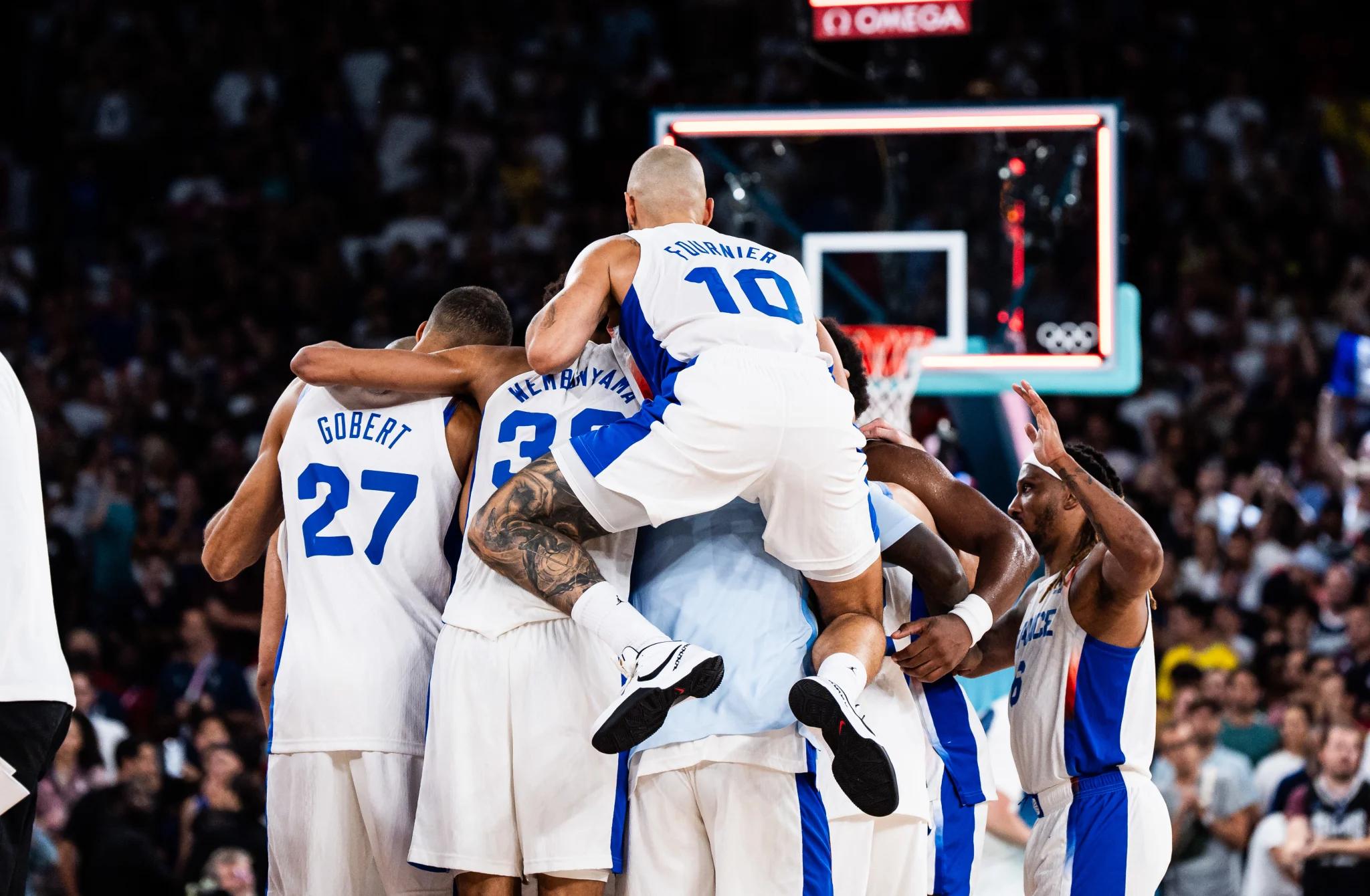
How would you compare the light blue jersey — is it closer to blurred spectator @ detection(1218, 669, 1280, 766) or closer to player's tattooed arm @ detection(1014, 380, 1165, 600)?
player's tattooed arm @ detection(1014, 380, 1165, 600)

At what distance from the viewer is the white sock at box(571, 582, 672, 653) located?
4254mm

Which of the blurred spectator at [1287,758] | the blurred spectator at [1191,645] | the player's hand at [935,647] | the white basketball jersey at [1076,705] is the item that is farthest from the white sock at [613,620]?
the blurred spectator at [1191,645]

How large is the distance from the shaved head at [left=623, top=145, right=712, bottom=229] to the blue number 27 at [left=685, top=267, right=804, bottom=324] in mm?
442

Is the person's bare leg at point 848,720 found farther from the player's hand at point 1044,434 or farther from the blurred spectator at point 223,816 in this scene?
the blurred spectator at point 223,816

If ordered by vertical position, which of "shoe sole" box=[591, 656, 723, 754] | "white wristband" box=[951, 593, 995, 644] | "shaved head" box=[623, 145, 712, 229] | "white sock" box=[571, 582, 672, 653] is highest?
"shaved head" box=[623, 145, 712, 229]

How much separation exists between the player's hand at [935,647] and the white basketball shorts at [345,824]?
1474 millimetres

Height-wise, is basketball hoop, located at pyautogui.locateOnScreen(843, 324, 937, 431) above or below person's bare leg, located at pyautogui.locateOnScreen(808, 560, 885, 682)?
above

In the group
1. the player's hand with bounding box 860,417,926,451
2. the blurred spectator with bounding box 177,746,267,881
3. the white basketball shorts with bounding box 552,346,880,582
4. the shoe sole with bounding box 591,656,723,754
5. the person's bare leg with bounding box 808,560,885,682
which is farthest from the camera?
the blurred spectator with bounding box 177,746,267,881

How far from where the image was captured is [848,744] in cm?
414

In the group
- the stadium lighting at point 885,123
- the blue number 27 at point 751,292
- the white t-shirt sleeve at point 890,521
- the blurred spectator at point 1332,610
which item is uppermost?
the stadium lighting at point 885,123

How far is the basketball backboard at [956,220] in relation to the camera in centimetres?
898

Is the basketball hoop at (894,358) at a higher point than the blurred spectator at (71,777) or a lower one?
higher

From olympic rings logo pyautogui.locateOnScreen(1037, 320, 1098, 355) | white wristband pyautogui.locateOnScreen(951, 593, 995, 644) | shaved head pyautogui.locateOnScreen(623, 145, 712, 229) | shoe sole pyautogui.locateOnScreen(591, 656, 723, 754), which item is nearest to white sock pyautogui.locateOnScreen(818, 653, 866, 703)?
shoe sole pyautogui.locateOnScreen(591, 656, 723, 754)

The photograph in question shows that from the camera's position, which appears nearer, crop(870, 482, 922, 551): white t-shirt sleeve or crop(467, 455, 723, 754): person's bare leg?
crop(467, 455, 723, 754): person's bare leg
